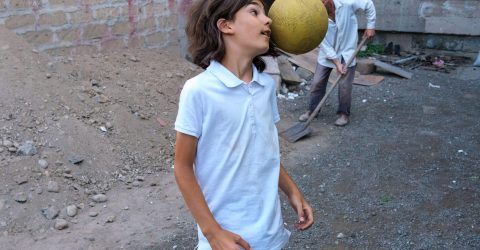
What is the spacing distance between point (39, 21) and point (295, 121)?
3027 millimetres

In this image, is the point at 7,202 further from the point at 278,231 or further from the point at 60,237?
the point at 278,231

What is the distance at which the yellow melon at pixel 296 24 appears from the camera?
2021 millimetres

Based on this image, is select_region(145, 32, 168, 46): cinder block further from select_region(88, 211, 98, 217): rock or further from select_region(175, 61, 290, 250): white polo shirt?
select_region(175, 61, 290, 250): white polo shirt

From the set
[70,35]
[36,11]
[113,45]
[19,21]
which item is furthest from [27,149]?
[113,45]

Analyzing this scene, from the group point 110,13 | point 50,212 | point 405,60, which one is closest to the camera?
point 50,212

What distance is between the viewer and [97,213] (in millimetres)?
4516

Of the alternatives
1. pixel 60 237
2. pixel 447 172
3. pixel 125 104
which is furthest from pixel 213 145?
pixel 125 104

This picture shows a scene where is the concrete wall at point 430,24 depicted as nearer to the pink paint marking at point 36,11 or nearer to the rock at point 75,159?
→ the pink paint marking at point 36,11

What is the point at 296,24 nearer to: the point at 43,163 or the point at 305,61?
the point at 43,163

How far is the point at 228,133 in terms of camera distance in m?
1.98

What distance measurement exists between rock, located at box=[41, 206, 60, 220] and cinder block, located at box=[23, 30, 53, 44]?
8.34 ft

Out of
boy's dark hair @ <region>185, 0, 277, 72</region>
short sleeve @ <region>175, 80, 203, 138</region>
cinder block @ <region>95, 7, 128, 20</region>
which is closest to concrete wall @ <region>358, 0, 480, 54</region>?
cinder block @ <region>95, 7, 128, 20</region>

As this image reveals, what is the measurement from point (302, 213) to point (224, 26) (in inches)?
28.9

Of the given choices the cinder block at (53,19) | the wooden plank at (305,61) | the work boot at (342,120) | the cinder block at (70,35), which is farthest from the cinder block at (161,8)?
the work boot at (342,120)
